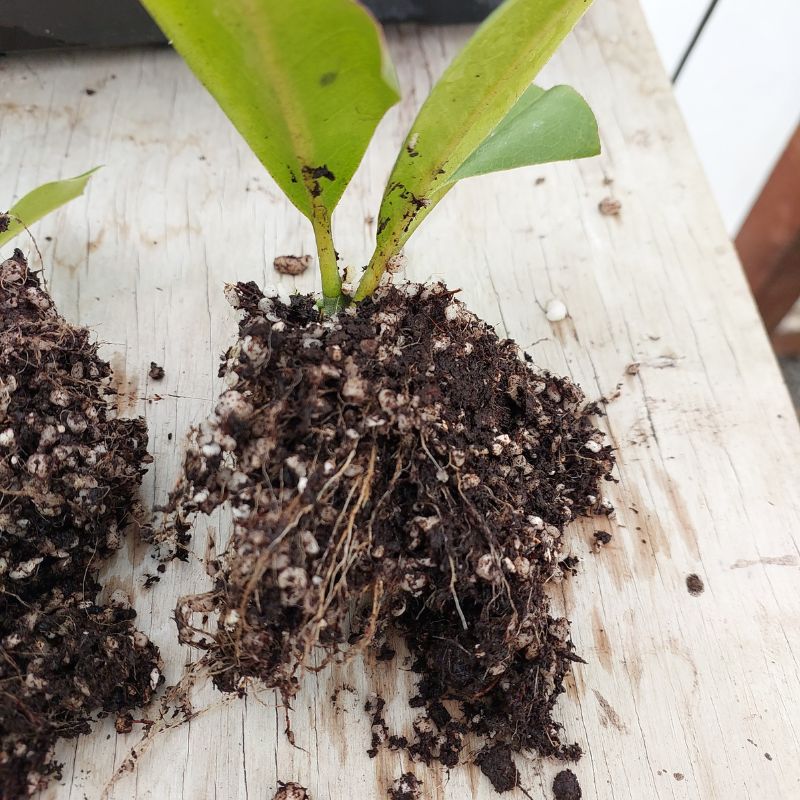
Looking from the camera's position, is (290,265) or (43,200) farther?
(290,265)

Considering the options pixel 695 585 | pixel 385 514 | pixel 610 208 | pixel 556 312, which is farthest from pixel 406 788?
pixel 610 208

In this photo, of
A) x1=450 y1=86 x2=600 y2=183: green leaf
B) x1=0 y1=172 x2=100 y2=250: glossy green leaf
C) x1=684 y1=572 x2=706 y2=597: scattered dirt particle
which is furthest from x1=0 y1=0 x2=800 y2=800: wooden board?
x1=450 y1=86 x2=600 y2=183: green leaf

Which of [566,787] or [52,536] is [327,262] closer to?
[52,536]

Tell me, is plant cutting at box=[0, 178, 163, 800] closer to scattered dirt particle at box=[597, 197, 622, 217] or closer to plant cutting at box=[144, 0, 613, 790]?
plant cutting at box=[144, 0, 613, 790]

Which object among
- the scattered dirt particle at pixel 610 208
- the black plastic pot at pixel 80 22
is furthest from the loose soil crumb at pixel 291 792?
the black plastic pot at pixel 80 22

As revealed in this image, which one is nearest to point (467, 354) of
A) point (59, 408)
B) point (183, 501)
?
point (183, 501)

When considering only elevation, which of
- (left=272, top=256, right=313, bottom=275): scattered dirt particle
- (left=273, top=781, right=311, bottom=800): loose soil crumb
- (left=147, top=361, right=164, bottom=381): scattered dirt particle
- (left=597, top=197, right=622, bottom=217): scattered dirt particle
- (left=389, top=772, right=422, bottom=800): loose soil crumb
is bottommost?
(left=389, top=772, right=422, bottom=800): loose soil crumb

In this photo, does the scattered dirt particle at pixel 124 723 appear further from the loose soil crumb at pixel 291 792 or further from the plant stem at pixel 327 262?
the plant stem at pixel 327 262
